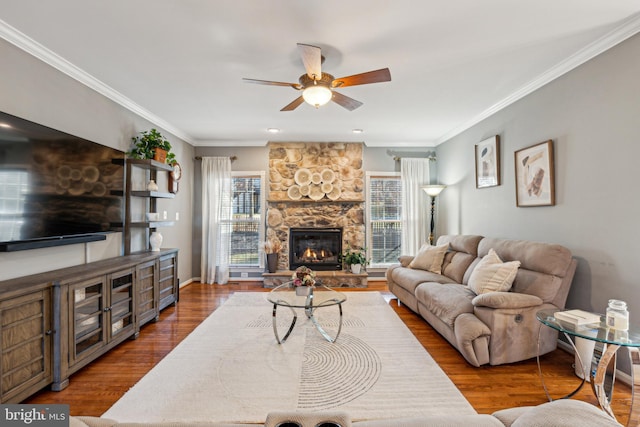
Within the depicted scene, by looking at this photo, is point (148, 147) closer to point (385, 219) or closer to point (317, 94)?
point (317, 94)

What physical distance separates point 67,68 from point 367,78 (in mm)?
2747

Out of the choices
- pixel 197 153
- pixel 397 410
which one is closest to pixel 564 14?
pixel 397 410

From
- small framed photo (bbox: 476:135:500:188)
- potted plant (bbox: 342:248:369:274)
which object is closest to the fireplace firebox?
potted plant (bbox: 342:248:369:274)

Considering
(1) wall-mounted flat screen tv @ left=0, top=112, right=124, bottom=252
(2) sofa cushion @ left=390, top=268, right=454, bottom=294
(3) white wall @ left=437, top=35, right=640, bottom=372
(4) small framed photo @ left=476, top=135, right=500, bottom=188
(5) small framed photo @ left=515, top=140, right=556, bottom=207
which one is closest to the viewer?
(1) wall-mounted flat screen tv @ left=0, top=112, right=124, bottom=252

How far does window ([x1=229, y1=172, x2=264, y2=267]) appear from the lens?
5879 millimetres

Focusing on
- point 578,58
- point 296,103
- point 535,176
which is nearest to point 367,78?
point 296,103

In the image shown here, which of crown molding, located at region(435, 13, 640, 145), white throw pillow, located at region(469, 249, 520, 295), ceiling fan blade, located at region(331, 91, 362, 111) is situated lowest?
white throw pillow, located at region(469, 249, 520, 295)

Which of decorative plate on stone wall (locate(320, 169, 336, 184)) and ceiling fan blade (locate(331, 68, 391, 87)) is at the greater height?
ceiling fan blade (locate(331, 68, 391, 87))

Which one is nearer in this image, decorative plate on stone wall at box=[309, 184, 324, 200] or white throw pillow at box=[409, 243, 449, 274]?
white throw pillow at box=[409, 243, 449, 274]

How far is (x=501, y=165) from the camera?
3879 millimetres

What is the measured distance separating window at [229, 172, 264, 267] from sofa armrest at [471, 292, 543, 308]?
13.8 ft

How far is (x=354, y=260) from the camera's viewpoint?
Result: 555cm

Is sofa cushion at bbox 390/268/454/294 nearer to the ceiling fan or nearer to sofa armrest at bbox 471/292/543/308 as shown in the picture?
sofa armrest at bbox 471/292/543/308

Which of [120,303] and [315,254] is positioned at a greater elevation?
[315,254]
